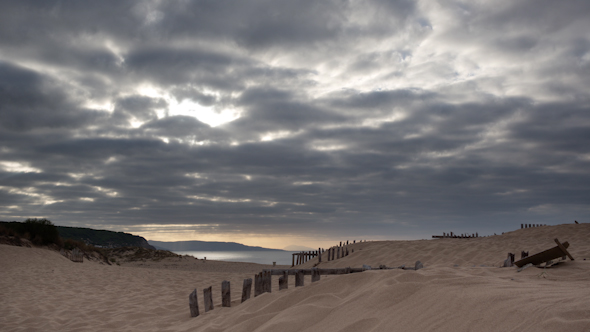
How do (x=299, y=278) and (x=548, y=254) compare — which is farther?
(x=548, y=254)

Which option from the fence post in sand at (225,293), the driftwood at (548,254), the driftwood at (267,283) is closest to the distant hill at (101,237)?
the fence post in sand at (225,293)

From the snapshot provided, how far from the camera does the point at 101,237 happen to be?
246 feet

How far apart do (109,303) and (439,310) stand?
969 centimetres

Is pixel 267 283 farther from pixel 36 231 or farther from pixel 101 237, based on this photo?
pixel 101 237

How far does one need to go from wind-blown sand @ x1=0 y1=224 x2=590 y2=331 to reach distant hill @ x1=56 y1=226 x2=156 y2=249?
6123cm

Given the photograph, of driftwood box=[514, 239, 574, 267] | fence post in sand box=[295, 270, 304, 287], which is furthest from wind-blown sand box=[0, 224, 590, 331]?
fence post in sand box=[295, 270, 304, 287]

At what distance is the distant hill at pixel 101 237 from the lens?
2722 inches

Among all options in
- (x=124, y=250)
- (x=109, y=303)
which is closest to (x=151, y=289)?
(x=109, y=303)

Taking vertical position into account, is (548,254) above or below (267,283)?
above

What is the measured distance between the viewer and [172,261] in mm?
34969

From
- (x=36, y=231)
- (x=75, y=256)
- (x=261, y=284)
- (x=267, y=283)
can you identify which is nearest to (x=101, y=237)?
(x=36, y=231)

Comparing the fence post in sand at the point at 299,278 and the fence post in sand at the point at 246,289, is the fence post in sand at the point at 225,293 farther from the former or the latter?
the fence post in sand at the point at 299,278

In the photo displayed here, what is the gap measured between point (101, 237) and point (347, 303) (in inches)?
3253

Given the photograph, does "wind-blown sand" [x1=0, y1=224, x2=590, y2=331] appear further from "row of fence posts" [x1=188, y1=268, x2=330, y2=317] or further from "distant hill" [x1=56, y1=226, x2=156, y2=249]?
"distant hill" [x1=56, y1=226, x2=156, y2=249]
